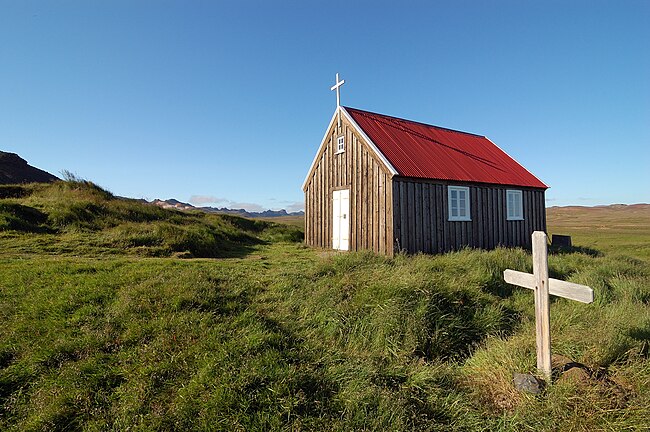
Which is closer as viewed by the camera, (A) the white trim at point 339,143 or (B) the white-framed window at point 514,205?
(A) the white trim at point 339,143

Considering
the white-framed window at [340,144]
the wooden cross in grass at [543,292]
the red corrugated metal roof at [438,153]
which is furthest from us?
the white-framed window at [340,144]

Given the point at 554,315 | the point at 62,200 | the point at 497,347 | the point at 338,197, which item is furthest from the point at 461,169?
the point at 62,200

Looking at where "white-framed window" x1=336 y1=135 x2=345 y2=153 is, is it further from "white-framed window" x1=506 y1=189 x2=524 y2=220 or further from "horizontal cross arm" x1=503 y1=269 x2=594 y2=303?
"horizontal cross arm" x1=503 y1=269 x2=594 y2=303

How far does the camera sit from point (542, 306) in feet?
16.9

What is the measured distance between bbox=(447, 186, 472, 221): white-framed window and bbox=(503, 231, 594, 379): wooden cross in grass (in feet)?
32.8

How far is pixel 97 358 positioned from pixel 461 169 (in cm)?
1591

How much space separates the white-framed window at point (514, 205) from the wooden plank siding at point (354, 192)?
26.5 ft

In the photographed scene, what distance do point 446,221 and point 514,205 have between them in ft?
18.6

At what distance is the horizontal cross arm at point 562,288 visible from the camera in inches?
179

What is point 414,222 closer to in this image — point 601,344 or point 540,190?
point 601,344

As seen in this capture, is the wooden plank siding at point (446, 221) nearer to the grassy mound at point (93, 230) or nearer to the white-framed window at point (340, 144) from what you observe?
the white-framed window at point (340, 144)

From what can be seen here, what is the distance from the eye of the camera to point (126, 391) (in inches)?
170

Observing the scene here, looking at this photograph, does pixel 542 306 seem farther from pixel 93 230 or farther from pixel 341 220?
pixel 93 230

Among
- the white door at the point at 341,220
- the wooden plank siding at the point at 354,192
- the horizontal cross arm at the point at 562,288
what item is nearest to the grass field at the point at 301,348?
the horizontal cross arm at the point at 562,288
